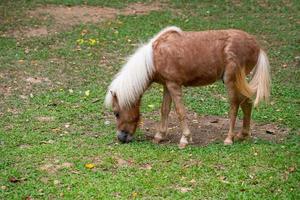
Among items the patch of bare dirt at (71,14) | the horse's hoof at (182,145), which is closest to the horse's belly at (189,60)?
the horse's hoof at (182,145)

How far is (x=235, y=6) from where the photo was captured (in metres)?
16.8

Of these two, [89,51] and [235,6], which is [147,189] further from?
[235,6]

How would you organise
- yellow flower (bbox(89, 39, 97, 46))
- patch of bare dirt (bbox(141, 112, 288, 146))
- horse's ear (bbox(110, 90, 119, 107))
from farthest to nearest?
yellow flower (bbox(89, 39, 97, 46)) → patch of bare dirt (bbox(141, 112, 288, 146)) → horse's ear (bbox(110, 90, 119, 107))

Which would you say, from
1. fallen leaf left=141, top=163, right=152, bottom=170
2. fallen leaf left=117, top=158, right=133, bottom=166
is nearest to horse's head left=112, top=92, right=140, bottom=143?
fallen leaf left=117, top=158, right=133, bottom=166

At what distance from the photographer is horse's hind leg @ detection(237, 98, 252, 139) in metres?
8.22

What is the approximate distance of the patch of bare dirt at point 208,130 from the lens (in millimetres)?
8391

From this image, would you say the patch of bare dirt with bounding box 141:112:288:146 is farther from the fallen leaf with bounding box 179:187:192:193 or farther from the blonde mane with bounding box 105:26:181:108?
the fallen leaf with bounding box 179:187:192:193

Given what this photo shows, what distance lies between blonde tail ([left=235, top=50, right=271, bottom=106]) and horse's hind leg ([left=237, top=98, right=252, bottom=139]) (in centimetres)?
31

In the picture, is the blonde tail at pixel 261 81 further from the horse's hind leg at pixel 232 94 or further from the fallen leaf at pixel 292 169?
the fallen leaf at pixel 292 169

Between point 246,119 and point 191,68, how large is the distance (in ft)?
3.73

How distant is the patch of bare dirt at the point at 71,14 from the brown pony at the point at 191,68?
636 centimetres

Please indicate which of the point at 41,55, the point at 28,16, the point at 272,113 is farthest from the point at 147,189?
the point at 28,16

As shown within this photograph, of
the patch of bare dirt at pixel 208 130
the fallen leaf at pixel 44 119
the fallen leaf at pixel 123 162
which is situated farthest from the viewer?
the fallen leaf at pixel 44 119

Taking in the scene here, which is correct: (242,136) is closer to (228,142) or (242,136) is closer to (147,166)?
(228,142)
